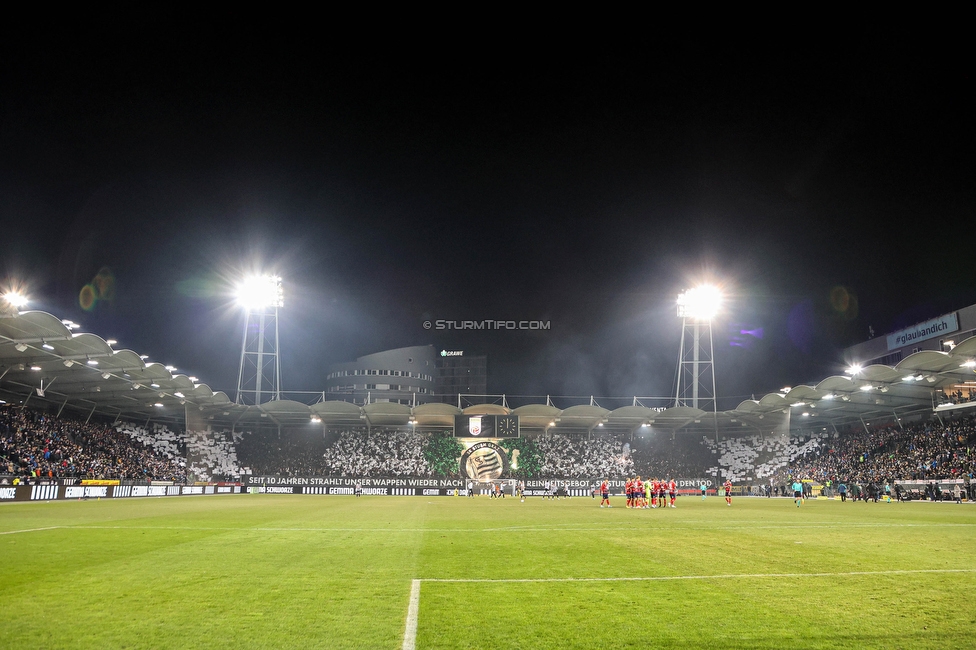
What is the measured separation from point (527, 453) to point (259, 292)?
102 feet

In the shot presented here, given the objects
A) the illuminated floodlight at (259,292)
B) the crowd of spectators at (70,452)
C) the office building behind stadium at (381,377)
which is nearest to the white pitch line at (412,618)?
the crowd of spectators at (70,452)

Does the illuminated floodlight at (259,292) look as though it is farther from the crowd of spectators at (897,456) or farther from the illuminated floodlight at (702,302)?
the crowd of spectators at (897,456)

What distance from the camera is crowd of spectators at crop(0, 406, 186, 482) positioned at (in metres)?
A: 39.5

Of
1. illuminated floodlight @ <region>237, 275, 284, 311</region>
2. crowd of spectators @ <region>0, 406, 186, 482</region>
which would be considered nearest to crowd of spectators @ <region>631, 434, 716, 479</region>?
illuminated floodlight @ <region>237, 275, 284, 311</region>

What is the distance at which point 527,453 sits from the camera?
67.2 meters

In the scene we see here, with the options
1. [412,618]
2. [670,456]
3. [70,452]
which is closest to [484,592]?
[412,618]

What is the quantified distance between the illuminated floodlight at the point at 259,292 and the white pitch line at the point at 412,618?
168ft

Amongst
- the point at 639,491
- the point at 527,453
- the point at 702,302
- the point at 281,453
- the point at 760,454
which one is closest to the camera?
the point at 639,491

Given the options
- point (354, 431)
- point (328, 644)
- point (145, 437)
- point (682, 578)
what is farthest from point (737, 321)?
point (328, 644)

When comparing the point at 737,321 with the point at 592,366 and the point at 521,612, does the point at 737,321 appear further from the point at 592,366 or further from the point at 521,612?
the point at 521,612

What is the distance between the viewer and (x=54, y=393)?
4884 centimetres

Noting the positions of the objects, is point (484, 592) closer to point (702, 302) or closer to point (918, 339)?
point (702, 302)

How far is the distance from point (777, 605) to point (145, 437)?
6377 cm

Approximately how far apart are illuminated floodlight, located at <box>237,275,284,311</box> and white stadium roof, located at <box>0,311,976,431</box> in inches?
335
